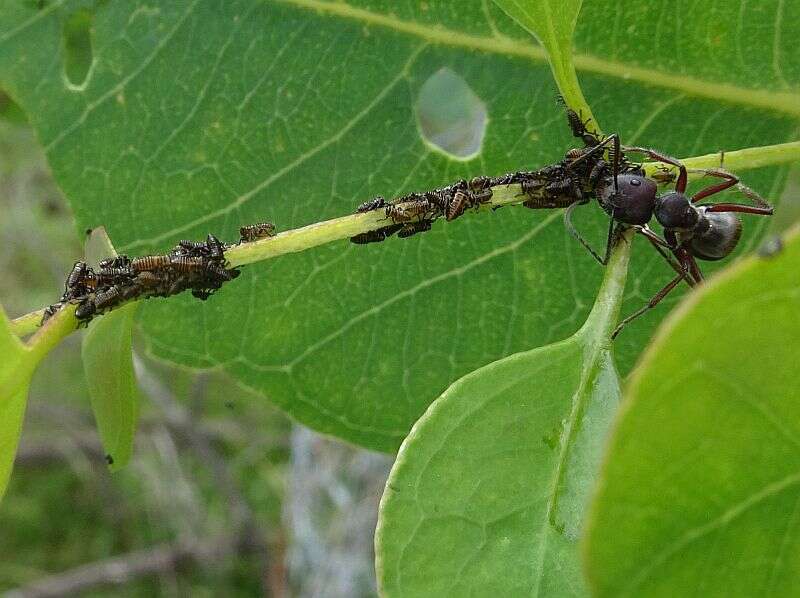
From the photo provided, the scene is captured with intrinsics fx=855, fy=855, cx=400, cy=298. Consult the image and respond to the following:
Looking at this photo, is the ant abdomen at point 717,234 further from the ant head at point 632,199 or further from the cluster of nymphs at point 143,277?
the cluster of nymphs at point 143,277

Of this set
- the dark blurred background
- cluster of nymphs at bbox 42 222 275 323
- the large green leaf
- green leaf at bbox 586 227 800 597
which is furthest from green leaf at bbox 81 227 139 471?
the dark blurred background

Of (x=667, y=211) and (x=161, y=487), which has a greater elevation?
(x=161, y=487)

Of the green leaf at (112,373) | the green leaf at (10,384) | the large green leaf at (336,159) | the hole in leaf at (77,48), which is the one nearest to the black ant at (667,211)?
the large green leaf at (336,159)

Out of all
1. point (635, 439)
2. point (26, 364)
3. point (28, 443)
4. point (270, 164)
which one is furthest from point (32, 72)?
point (28, 443)

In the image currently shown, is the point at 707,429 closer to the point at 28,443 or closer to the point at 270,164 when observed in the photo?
the point at 270,164

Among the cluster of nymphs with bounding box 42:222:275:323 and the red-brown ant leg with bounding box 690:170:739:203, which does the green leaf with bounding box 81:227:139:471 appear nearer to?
the cluster of nymphs with bounding box 42:222:275:323

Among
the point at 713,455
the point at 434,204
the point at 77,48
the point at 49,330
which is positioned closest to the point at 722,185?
the point at 434,204

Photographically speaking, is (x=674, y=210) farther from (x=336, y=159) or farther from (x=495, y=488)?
(x=336, y=159)
